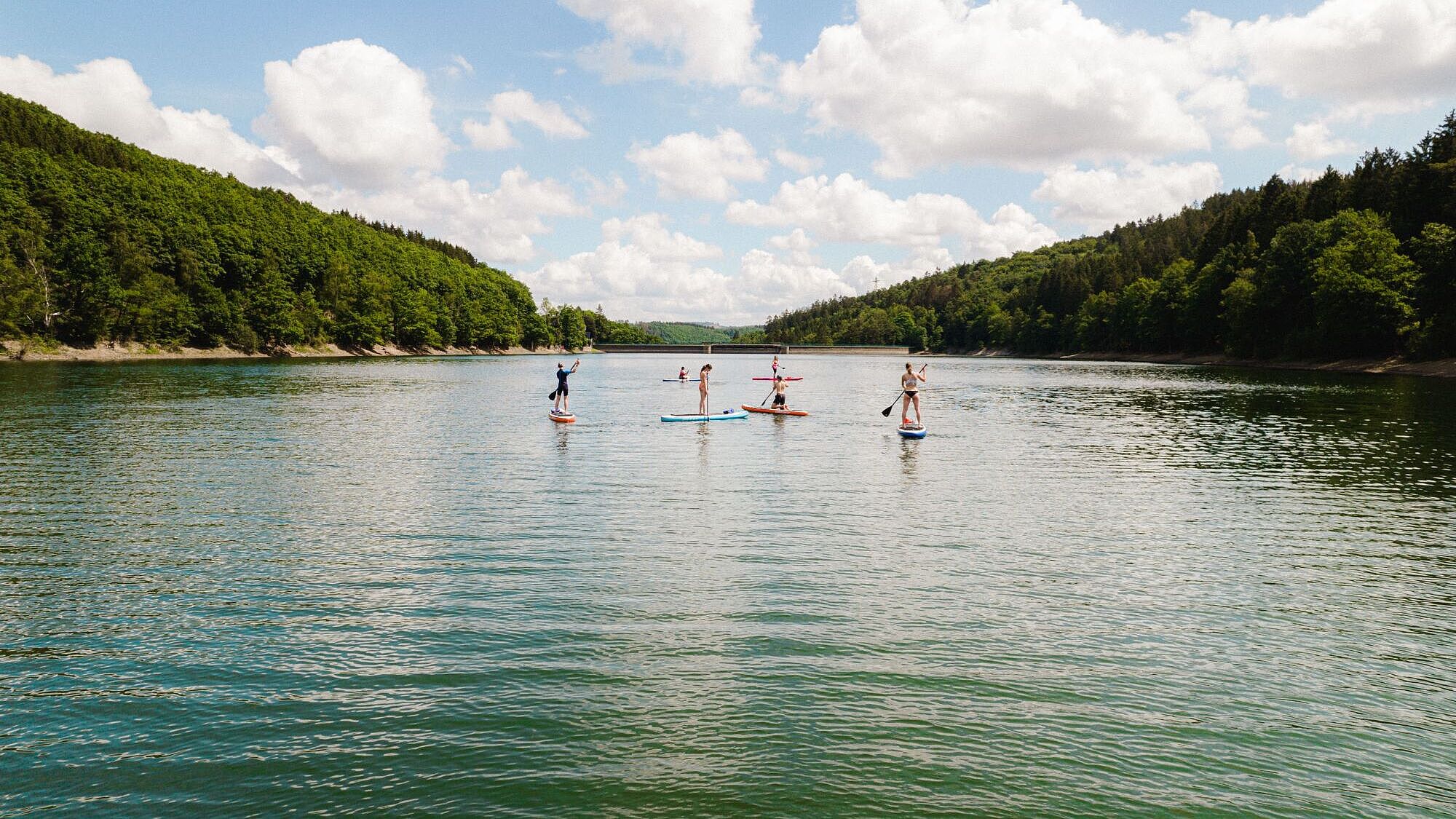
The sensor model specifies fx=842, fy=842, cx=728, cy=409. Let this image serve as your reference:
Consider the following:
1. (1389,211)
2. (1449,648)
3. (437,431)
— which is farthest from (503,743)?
(1389,211)

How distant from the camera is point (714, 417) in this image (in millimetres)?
44031

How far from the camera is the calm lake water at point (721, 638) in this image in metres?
7.64

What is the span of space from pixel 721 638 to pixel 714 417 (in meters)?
32.9

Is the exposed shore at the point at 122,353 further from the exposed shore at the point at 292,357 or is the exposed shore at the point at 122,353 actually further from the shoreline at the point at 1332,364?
the shoreline at the point at 1332,364

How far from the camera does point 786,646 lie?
432 inches

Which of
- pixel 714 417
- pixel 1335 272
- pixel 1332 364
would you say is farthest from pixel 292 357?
pixel 1332 364

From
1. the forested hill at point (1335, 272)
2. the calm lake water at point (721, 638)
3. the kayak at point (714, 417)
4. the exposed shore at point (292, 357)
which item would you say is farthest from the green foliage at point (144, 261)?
the forested hill at point (1335, 272)

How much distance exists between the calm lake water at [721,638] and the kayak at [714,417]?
14621mm

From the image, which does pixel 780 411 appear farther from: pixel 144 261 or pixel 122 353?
pixel 144 261

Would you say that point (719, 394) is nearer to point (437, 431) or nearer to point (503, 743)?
point (437, 431)

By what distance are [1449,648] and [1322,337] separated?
118589 mm

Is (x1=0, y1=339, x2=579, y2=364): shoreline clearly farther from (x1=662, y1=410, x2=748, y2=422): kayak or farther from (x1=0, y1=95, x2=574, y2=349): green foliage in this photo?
(x1=662, y1=410, x2=748, y2=422): kayak

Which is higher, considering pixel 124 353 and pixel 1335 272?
pixel 1335 272

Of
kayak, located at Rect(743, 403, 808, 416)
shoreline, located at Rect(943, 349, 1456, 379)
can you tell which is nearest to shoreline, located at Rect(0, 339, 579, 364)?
kayak, located at Rect(743, 403, 808, 416)
